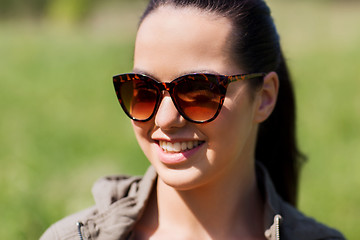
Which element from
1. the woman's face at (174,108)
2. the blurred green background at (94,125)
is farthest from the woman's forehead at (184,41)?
the blurred green background at (94,125)

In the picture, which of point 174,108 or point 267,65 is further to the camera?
point 267,65

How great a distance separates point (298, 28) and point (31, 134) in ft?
31.9

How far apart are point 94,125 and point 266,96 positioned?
579 cm

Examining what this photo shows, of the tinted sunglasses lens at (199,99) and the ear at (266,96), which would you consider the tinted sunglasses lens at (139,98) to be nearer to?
the tinted sunglasses lens at (199,99)

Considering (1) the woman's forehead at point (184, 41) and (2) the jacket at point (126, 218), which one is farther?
(2) the jacket at point (126, 218)

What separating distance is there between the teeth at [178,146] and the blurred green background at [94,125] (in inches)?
32.2

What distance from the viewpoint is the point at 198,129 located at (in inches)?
97.0

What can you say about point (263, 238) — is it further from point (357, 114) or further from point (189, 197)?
point (357, 114)

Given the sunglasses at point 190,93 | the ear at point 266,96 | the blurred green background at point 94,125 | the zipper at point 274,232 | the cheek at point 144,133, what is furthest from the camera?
the blurred green background at point 94,125

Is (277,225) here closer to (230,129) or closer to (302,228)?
(302,228)

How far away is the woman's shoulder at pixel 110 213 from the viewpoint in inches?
100

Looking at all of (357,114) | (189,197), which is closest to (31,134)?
(357,114)

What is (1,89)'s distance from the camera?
10.0m

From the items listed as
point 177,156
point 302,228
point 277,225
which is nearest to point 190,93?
point 177,156
